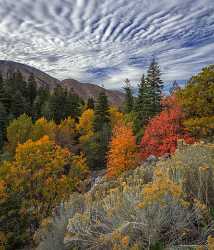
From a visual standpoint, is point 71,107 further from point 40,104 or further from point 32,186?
point 32,186

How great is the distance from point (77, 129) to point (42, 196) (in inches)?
1077

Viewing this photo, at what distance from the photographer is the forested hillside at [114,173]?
4430 mm

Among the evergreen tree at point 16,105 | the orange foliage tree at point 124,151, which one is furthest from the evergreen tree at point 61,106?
the orange foliage tree at point 124,151

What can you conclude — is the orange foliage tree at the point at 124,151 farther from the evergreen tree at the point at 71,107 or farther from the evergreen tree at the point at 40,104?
the evergreen tree at the point at 40,104

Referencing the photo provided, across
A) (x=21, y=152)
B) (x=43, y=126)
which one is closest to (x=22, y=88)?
(x=43, y=126)

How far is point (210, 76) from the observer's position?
2308 cm

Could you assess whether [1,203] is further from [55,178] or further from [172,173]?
[172,173]

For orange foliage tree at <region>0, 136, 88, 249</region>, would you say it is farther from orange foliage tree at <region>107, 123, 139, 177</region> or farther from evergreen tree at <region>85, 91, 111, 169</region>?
evergreen tree at <region>85, 91, 111, 169</region>

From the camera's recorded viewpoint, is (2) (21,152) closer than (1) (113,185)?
No

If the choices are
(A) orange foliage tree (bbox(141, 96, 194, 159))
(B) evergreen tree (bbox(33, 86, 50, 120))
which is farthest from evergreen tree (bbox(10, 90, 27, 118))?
(A) orange foliage tree (bbox(141, 96, 194, 159))

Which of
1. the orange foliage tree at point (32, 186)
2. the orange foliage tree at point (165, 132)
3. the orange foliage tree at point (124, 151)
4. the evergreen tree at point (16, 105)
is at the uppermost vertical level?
the evergreen tree at point (16, 105)

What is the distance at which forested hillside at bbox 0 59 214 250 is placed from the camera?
4430mm

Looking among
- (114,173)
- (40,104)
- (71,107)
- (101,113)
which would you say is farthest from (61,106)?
(114,173)

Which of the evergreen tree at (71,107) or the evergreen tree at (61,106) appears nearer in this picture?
the evergreen tree at (61,106)
